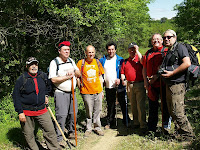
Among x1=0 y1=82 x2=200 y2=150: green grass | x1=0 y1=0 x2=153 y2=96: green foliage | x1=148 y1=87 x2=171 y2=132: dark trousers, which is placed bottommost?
x1=0 y1=82 x2=200 y2=150: green grass

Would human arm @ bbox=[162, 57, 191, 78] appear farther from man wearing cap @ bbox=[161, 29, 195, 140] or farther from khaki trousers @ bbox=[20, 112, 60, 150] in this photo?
khaki trousers @ bbox=[20, 112, 60, 150]

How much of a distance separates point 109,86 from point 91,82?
2.06 ft

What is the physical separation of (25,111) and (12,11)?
6.31 metres

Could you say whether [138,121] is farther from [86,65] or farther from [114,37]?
[114,37]

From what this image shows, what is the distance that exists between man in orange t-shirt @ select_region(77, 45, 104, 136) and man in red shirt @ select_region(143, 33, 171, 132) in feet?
4.05

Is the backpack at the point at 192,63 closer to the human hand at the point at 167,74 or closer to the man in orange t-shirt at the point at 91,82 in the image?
the human hand at the point at 167,74

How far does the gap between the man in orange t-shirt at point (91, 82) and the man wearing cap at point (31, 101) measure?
121cm

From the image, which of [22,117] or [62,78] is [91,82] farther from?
[22,117]

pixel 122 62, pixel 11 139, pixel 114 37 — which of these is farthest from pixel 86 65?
pixel 114 37

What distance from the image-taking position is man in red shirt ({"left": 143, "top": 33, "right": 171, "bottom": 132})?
175 inches

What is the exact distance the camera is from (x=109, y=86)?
546 centimetres

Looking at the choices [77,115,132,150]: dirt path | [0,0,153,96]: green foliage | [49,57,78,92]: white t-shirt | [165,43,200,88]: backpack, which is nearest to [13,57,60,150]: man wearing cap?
[49,57,78,92]: white t-shirt

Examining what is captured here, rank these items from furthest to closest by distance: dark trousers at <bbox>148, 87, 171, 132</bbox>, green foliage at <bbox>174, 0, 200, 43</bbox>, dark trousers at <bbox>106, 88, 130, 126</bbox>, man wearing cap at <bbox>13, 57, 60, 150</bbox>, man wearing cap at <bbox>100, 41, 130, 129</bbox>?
green foliage at <bbox>174, 0, 200, 43</bbox>, dark trousers at <bbox>106, 88, 130, 126</bbox>, man wearing cap at <bbox>100, 41, 130, 129</bbox>, dark trousers at <bbox>148, 87, 171, 132</bbox>, man wearing cap at <bbox>13, 57, 60, 150</bbox>

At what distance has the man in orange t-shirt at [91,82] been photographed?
5.07m
